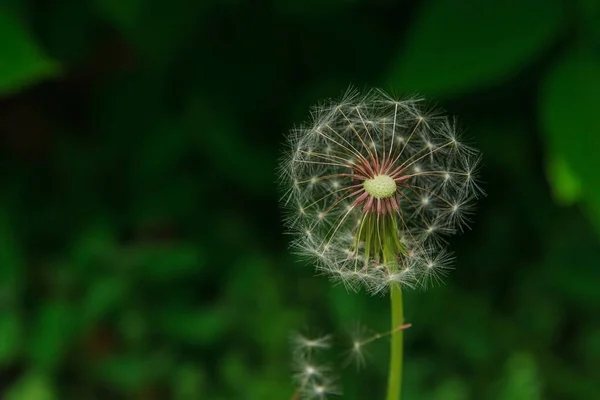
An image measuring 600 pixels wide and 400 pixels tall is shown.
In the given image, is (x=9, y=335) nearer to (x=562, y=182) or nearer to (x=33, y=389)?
(x=33, y=389)

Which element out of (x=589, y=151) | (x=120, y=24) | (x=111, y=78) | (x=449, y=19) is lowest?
(x=589, y=151)

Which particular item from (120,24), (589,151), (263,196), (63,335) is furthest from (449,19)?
(63,335)

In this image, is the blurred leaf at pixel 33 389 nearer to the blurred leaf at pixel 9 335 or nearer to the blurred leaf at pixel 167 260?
the blurred leaf at pixel 9 335

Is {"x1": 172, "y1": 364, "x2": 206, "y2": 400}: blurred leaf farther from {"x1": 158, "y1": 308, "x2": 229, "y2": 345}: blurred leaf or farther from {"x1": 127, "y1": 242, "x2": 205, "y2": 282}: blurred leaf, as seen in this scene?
{"x1": 127, "y1": 242, "x2": 205, "y2": 282}: blurred leaf

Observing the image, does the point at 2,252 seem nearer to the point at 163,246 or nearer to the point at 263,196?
the point at 163,246

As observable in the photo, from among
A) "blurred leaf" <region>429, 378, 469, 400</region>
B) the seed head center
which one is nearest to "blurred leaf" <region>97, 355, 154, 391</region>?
"blurred leaf" <region>429, 378, 469, 400</region>

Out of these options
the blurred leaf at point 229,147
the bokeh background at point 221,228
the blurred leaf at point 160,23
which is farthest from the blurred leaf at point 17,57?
the blurred leaf at point 229,147

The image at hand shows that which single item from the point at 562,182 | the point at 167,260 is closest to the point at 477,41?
the point at 562,182
